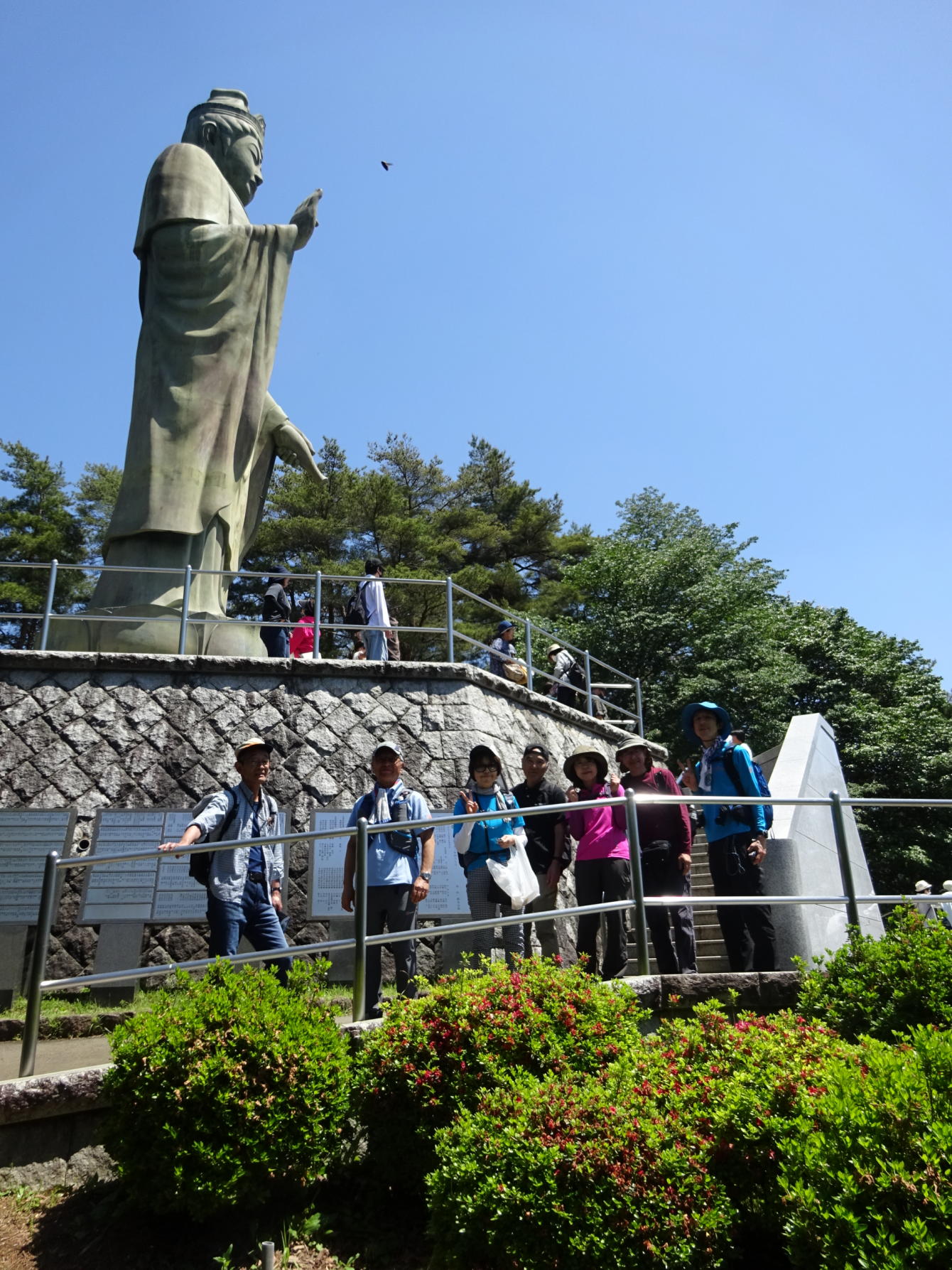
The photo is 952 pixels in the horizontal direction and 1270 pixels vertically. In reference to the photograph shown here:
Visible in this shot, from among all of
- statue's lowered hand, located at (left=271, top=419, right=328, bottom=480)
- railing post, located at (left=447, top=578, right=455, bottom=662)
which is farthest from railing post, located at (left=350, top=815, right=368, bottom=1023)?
statue's lowered hand, located at (left=271, top=419, right=328, bottom=480)

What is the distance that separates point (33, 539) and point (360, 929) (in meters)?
23.8

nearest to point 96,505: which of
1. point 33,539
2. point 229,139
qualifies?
point 33,539

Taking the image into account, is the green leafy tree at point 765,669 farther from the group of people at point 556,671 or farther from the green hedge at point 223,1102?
the green hedge at point 223,1102

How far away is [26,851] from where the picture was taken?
26.6 ft

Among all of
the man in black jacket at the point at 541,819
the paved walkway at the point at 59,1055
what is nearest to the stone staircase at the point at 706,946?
the man in black jacket at the point at 541,819

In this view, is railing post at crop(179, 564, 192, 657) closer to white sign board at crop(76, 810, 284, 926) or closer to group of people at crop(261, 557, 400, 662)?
group of people at crop(261, 557, 400, 662)

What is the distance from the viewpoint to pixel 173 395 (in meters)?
11.5

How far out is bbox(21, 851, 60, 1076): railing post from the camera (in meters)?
4.04

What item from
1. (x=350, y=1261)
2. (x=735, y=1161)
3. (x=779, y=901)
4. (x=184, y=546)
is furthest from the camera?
(x=184, y=546)

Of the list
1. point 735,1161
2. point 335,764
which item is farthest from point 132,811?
point 735,1161

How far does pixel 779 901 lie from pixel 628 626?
18040mm

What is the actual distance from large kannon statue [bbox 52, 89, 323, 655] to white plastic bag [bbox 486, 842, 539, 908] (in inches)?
227

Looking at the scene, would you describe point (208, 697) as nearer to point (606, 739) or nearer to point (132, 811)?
point (132, 811)

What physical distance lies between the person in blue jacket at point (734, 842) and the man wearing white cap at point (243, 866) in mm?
2370
